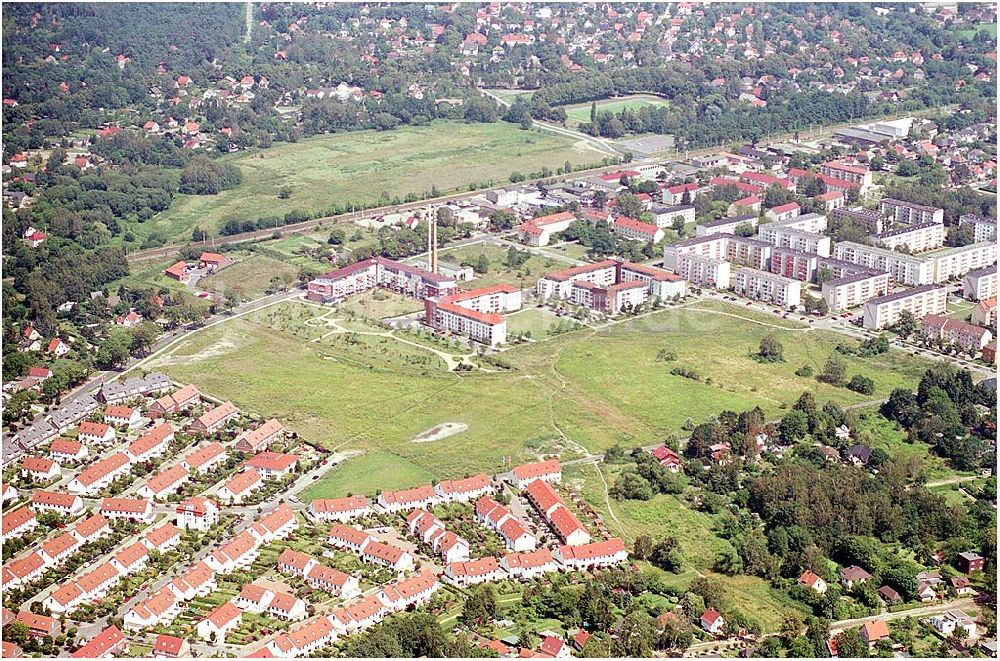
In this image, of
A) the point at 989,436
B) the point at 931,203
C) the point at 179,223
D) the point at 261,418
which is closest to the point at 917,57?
the point at 931,203

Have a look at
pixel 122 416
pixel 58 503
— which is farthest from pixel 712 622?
pixel 122 416

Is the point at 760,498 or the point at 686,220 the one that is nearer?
the point at 760,498

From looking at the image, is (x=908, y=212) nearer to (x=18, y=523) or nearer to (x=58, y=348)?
(x=58, y=348)

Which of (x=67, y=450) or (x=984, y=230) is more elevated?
(x=984, y=230)

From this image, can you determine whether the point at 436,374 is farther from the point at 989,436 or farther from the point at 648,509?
the point at 989,436

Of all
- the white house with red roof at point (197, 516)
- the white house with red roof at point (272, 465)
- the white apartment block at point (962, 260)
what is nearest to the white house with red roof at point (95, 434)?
the white house with red roof at point (272, 465)

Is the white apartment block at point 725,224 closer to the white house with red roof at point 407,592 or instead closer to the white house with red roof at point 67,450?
the white house with red roof at point 67,450

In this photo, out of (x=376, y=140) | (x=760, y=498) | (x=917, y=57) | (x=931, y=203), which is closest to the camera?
(x=760, y=498)
